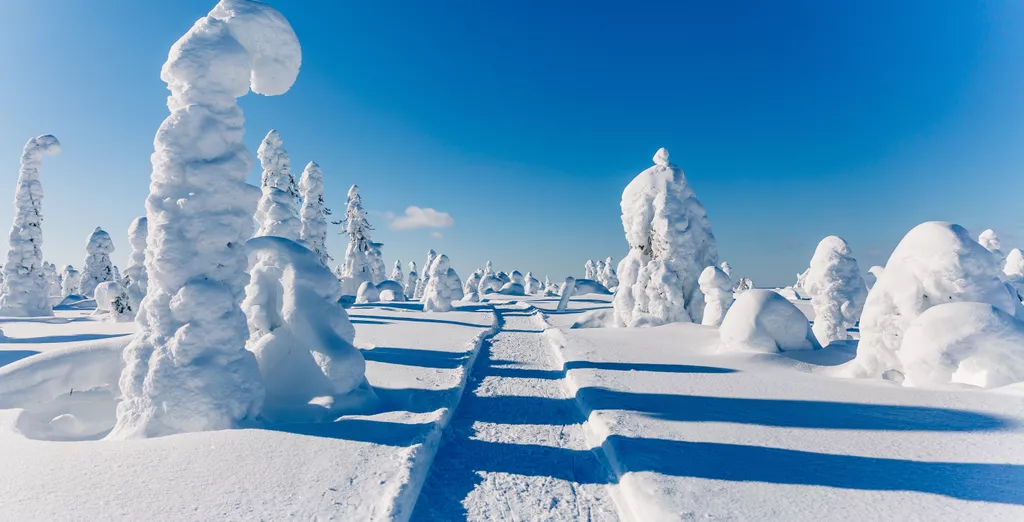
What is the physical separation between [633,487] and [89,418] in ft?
31.8

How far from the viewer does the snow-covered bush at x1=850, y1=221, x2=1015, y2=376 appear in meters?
9.79

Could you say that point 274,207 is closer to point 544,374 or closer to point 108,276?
point 544,374

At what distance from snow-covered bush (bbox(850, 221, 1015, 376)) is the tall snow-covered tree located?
5608cm

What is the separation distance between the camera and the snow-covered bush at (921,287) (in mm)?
9789

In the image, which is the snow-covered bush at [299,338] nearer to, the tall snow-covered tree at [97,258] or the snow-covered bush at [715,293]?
the snow-covered bush at [715,293]

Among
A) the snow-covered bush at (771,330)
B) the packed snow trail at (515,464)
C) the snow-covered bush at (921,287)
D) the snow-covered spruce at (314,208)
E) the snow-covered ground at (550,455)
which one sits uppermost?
the snow-covered spruce at (314,208)

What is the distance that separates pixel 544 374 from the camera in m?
11.8

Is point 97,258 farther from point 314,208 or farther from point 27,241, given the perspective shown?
point 314,208

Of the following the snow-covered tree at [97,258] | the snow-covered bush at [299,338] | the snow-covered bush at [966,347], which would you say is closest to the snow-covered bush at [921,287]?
the snow-covered bush at [966,347]

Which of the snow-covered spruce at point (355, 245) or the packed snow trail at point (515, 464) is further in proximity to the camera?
the snow-covered spruce at point (355, 245)

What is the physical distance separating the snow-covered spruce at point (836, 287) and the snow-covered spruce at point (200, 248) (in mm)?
19706

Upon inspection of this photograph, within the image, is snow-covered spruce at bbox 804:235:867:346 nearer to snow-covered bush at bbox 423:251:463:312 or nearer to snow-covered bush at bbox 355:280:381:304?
snow-covered bush at bbox 423:251:463:312

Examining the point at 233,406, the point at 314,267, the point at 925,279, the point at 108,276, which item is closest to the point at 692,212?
the point at 925,279

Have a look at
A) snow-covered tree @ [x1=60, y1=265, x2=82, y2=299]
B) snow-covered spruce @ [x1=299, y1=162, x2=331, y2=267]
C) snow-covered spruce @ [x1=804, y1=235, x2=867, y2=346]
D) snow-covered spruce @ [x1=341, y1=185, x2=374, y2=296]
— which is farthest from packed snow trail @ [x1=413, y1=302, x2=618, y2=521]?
snow-covered tree @ [x1=60, y1=265, x2=82, y2=299]
